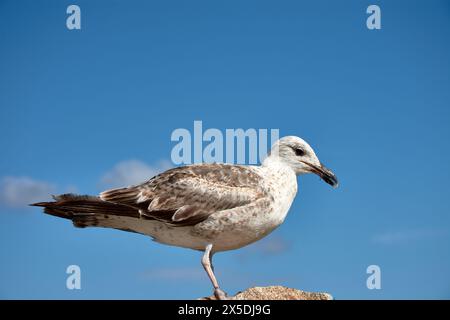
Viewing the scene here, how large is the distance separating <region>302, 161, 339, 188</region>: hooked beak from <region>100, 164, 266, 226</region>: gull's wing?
3.99 feet

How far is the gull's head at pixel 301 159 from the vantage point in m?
11.5

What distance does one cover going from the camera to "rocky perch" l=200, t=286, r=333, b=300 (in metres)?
11.6

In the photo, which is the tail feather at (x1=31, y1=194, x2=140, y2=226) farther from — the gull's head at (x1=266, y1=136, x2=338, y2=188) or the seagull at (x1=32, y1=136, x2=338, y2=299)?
the gull's head at (x1=266, y1=136, x2=338, y2=188)

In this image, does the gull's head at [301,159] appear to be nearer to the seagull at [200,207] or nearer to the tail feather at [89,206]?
the seagull at [200,207]

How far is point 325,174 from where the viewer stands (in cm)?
1150

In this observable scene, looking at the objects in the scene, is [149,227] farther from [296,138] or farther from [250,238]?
[296,138]

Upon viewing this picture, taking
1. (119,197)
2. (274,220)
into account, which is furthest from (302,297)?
(119,197)

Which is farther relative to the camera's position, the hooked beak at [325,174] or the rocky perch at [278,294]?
the rocky perch at [278,294]

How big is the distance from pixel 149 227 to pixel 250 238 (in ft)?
6.51

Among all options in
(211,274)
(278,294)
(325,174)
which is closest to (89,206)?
(211,274)

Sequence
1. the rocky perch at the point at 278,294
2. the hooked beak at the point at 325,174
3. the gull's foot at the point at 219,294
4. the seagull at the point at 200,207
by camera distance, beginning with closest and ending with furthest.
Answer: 1. the gull's foot at the point at 219,294
2. the seagull at the point at 200,207
3. the hooked beak at the point at 325,174
4. the rocky perch at the point at 278,294

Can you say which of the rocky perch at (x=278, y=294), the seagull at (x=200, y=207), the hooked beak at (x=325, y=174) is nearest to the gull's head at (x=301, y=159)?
the hooked beak at (x=325, y=174)

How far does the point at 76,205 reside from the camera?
10664mm

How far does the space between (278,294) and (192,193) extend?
9.65 feet
